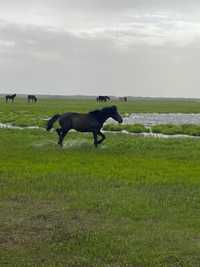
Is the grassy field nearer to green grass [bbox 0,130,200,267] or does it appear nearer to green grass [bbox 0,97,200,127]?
green grass [bbox 0,130,200,267]

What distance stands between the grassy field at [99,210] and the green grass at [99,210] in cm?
1

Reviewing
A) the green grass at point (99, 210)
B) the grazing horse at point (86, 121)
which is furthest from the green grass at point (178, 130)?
the green grass at point (99, 210)

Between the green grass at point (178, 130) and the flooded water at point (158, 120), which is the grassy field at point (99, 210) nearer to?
the green grass at point (178, 130)

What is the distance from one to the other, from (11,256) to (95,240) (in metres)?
1.46

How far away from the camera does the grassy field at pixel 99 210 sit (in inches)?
302

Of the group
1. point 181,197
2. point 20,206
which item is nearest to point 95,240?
point 20,206

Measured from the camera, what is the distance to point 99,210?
10453mm

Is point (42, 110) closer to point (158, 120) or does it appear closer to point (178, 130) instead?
point (158, 120)

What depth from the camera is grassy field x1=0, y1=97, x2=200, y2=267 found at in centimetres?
767

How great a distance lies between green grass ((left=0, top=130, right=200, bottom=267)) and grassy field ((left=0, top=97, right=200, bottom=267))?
15 mm

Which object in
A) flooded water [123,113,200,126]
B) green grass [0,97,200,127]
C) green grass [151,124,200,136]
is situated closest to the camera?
green grass [151,124,200,136]

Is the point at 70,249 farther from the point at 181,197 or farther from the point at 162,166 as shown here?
the point at 162,166

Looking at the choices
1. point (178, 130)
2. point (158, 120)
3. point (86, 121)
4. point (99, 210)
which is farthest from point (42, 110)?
point (99, 210)

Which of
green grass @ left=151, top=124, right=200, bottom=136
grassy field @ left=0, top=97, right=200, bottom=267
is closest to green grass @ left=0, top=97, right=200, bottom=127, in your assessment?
green grass @ left=151, top=124, right=200, bottom=136
